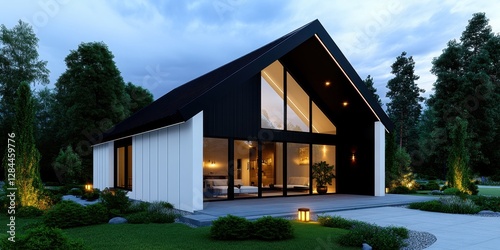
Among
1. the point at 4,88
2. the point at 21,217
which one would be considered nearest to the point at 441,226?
the point at 21,217

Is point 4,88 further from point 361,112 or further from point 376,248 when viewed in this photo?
point 376,248

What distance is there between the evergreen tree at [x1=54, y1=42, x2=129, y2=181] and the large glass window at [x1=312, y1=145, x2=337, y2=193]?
18805 millimetres

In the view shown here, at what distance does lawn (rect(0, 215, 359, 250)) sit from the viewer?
662 cm

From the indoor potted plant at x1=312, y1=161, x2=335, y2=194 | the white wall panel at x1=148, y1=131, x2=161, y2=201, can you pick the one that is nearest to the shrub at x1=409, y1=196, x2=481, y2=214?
the indoor potted plant at x1=312, y1=161, x2=335, y2=194

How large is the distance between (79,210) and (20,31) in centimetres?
2929

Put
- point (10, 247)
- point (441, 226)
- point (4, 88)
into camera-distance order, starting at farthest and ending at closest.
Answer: point (4, 88) < point (441, 226) < point (10, 247)

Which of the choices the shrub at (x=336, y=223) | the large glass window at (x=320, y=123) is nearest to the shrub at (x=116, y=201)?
the shrub at (x=336, y=223)

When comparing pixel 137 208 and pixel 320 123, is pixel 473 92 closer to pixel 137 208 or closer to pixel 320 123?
pixel 320 123

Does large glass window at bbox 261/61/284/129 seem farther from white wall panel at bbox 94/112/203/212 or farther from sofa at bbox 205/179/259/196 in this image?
white wall panel at bbox 94/112/203/212

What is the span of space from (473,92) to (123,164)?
29244 mm

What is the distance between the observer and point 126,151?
1756 centimetres

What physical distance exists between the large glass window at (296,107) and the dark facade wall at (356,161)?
2162 mm

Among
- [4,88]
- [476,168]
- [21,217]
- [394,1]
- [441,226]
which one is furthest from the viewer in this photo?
[476,168]

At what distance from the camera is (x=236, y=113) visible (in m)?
13.9
